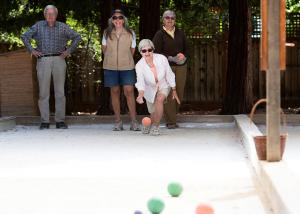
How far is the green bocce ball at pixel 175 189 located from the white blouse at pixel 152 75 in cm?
359

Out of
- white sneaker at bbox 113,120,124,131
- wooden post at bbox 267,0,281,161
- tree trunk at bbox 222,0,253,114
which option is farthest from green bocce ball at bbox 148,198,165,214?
tree trunk at bbox 222,0,253,114

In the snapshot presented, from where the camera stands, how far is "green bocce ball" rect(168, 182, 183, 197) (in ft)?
15.8

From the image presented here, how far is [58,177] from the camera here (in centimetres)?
577

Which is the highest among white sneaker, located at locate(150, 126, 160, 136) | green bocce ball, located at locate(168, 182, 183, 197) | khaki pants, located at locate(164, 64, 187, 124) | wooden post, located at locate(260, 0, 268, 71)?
wooden post, located at locate(260, 0, 268, 71)

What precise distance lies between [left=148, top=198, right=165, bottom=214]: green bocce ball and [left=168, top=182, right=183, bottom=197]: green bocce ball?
0.60 m

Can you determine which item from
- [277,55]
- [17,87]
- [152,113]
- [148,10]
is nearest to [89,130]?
[152,113]

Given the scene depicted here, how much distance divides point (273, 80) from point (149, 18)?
6.81 m

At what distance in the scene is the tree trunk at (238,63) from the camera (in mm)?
11844

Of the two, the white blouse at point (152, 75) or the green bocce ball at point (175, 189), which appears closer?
the green bocce ball at point (175, 189)

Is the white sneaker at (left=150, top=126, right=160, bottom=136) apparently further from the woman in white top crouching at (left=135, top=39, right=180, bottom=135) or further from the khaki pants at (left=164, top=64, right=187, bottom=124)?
the khaki pants at (left=164, top=64, right=187, bottom=124)

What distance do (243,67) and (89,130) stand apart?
145 inches

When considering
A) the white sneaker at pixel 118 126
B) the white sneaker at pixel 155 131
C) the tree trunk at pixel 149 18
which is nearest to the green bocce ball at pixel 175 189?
the white sneaker at pixel 155 131

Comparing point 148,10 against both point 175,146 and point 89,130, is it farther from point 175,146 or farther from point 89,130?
point 175,146

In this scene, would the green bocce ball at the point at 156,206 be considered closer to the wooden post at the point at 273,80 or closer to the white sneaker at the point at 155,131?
the wooden post at the point at 273,80
